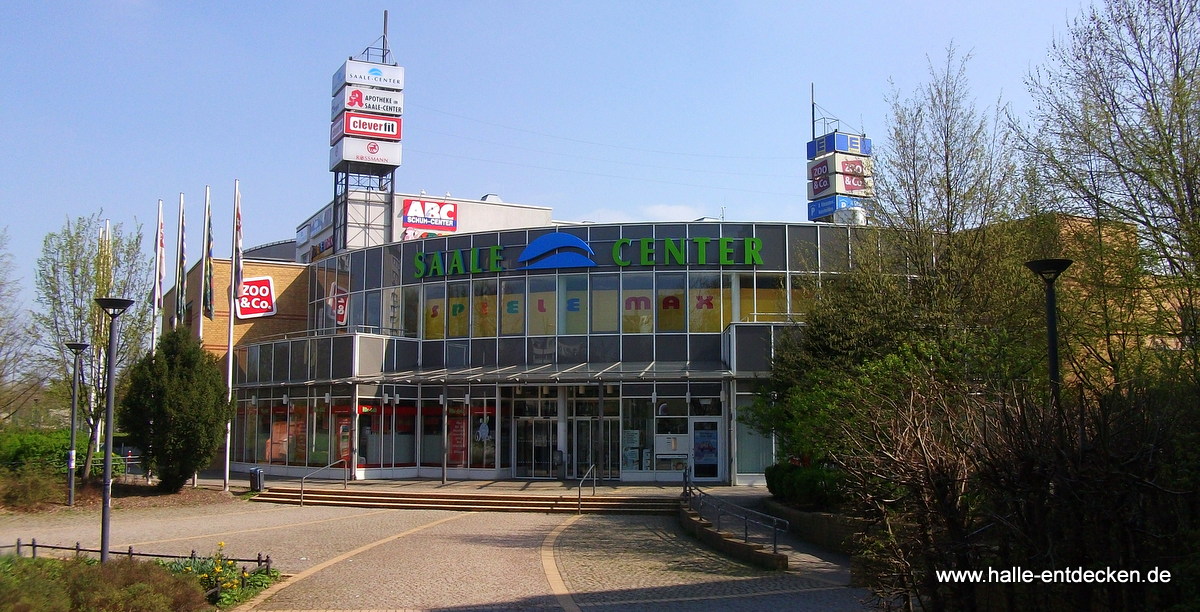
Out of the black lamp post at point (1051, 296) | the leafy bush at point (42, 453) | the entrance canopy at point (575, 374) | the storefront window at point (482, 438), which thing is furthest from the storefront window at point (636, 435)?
the black lamp post at point (1051, 296)

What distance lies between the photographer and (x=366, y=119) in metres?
52.1

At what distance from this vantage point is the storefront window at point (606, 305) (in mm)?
32281

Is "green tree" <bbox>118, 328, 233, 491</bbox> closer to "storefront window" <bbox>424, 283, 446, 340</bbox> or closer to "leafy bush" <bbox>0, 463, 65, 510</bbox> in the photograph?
"leafy bush" <bbox>0, 463, 65, 510</bbox>

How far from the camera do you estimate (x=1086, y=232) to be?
15672mm

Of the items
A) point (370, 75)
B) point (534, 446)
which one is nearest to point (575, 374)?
point (534, 446)

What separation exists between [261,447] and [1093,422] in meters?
34.9

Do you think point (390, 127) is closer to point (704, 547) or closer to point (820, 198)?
point (820, 198)

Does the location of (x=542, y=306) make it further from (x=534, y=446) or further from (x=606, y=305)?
(x=534, y=446)

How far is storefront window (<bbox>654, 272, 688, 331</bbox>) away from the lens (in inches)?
1256

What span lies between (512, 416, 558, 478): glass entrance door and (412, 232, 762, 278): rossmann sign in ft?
18.1

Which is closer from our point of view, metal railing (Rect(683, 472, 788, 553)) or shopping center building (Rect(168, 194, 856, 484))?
metal railing (Rect(683, 472, 788, 553))

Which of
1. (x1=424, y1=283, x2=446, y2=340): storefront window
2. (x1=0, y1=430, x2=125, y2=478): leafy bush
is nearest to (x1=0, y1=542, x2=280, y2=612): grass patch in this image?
(x1=0, y1=430, x2=125, y2=478): leafy bush

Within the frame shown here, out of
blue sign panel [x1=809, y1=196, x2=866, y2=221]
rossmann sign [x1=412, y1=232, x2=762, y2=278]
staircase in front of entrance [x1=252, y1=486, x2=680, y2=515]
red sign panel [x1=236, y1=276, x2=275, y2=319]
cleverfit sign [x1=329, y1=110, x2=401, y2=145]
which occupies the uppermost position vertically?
→ cleverfit sign [x1=329, y1=110, x2=401, y2=145]

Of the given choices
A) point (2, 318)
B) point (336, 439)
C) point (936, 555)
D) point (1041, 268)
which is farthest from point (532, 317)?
point (936, 555)
